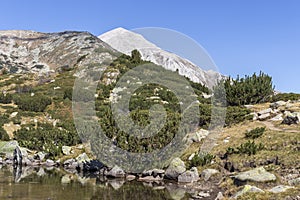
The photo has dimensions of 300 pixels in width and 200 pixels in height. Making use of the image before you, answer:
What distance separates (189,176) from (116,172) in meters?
7.36

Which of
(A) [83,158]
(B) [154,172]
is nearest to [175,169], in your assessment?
(B) [154,172]

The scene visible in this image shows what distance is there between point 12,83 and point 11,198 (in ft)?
281

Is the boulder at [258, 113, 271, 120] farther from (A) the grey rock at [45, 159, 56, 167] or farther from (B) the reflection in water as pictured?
(A) the grey rock at [45, 159, 56, 167]

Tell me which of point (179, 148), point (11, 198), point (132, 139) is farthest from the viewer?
point (179, 148)

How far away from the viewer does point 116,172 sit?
33.2 m

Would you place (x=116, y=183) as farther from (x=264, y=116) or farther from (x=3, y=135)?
(x=3, y=135)

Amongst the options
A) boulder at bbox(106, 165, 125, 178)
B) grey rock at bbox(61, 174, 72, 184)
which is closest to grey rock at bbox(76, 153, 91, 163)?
grey rock at bbox(61, 174, 72, 184)

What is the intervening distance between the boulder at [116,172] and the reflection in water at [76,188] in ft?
3.99

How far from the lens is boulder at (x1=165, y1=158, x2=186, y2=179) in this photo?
101 feet

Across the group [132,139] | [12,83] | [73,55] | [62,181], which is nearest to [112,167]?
[132,139]

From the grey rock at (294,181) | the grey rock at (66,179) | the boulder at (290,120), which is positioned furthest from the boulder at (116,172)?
the boulder at (290,120)

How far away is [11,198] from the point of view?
70.8ft

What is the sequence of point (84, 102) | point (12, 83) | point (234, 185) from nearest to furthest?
point (234, 185) → point (84, 102) → point (12, 83)

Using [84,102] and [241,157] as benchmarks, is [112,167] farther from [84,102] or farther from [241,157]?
[84,102]
